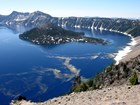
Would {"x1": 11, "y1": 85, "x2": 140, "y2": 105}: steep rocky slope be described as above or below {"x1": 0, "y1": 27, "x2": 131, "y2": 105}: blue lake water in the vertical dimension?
above

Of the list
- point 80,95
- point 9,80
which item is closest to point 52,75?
point 9,80

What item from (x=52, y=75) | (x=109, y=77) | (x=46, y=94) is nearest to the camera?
(x=109, y=77)

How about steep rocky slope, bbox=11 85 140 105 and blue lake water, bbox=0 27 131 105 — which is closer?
steep rocky slope, bbox=11 85 140 105

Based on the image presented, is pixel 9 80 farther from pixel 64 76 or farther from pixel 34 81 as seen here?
pixel 64 76

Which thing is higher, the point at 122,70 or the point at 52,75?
the point at 122,70

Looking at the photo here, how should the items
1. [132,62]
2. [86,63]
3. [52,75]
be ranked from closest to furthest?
1. [132,62]
2. [52,75]
3. [86,63]

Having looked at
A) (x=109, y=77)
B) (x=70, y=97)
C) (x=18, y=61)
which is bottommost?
(x=18, y=61)

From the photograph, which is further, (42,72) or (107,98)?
(42,72)

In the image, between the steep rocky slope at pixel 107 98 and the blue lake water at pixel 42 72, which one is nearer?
the steep rocky slope at pixel 107 98

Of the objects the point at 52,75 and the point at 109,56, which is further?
the point at 109,56

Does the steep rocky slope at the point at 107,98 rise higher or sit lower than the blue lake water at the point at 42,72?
higher

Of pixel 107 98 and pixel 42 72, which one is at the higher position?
pixel 107 98
